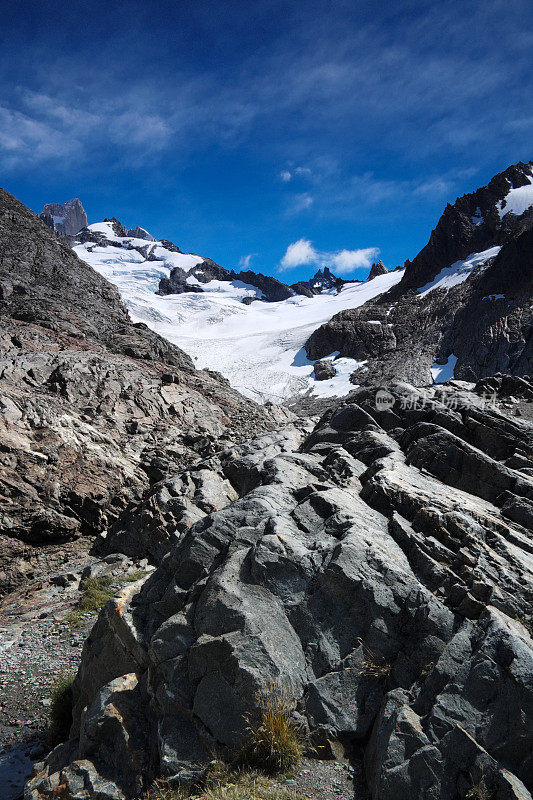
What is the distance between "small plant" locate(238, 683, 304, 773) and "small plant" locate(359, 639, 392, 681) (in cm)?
124

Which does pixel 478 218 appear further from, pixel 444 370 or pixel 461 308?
pixel 444 370

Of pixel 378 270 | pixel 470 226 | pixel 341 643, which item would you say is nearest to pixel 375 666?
pixel 341 643

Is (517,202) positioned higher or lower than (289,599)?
higher

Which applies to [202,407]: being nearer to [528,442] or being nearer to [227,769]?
[528,442]

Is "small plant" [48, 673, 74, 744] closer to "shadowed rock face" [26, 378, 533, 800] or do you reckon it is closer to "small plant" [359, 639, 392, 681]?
"shadowed rock face" [26, 378, 533, 800]

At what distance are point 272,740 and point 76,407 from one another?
77.5 feet

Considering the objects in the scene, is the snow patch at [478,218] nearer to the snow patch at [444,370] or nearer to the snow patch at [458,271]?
the snow patch at [458,271]

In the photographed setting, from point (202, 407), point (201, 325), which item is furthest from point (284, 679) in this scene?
point (201, 325)

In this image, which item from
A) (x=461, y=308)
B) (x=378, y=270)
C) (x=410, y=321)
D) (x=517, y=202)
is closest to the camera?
(x=461, y=308)

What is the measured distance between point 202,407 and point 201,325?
9893 centimetres

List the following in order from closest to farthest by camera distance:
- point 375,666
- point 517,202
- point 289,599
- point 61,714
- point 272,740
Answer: point 272,740 → point 375,666 → point 289,599 → point 61,714 → point 517,202

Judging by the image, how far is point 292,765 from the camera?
5504 mm

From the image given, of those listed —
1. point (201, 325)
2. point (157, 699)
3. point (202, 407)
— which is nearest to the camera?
point (157, 699)

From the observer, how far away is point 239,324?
13188cm
